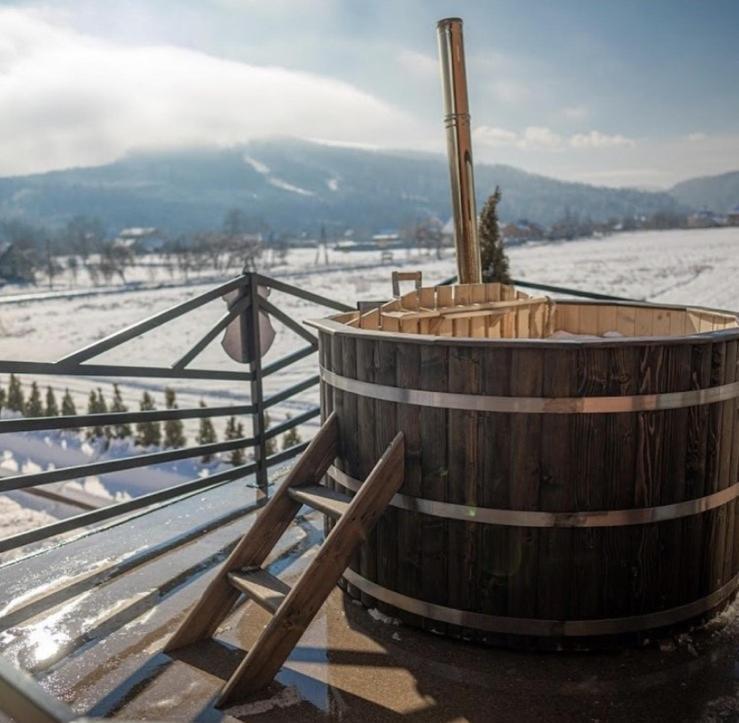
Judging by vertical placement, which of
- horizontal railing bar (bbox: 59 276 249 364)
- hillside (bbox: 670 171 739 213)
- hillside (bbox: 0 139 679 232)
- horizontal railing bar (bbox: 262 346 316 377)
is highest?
hillside (bbox: 0 139 679 232)

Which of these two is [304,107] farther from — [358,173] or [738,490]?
[738,490]

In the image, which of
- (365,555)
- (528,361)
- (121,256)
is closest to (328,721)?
(365,555)

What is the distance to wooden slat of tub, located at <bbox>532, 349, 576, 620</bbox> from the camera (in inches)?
95.5

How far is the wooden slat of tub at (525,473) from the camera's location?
244 centimetres

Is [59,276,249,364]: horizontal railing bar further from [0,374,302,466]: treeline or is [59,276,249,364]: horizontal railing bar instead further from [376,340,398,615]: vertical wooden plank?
[0,374,302,466]: treeline

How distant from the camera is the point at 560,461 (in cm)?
249

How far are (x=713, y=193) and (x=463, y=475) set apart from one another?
19.4 metres

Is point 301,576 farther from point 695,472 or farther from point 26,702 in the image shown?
point 26,702

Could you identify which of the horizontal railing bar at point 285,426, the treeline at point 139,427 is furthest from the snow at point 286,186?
the horizontal railing bar at point 285,426

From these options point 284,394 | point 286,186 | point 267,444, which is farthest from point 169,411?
point 286,186

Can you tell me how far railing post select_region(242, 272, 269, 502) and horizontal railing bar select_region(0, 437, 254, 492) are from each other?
0.34ft

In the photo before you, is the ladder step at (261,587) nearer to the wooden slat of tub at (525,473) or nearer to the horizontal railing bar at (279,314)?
the wooden slat of tub at (525,473)

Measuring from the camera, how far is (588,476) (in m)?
2.50

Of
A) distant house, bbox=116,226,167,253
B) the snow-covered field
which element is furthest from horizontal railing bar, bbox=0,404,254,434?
distant house, bbox=116,226,167,253
